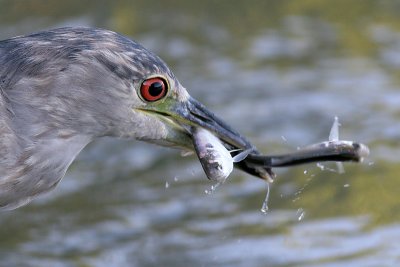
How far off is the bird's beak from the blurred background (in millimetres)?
1859

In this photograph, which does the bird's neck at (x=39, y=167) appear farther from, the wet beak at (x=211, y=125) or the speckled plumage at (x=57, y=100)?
the wet beak at (x=211, y=125)

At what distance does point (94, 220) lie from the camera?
24.7 ft

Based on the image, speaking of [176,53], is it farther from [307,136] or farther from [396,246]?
[396,246]

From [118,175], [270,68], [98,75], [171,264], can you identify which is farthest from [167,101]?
[270,68]

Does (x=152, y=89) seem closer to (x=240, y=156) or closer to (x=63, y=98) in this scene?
(x=63, y=98)

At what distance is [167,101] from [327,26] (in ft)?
19.5

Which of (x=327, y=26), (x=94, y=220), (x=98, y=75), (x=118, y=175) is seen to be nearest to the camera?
(x=98, y=75)

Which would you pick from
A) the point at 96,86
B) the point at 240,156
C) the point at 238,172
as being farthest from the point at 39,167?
the point at 238,172

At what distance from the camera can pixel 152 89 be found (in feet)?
15.8

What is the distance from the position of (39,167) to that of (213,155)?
739 millimetres

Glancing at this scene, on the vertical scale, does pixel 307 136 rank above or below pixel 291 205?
above

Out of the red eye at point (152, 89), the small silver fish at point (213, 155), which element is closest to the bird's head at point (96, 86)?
the red eye at point (152, 89)

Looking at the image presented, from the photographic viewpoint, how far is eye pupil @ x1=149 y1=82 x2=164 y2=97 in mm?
4816

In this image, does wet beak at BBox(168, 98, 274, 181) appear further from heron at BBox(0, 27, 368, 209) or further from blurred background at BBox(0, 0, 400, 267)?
blurred background at BBox(0, 0, 400, 267)
